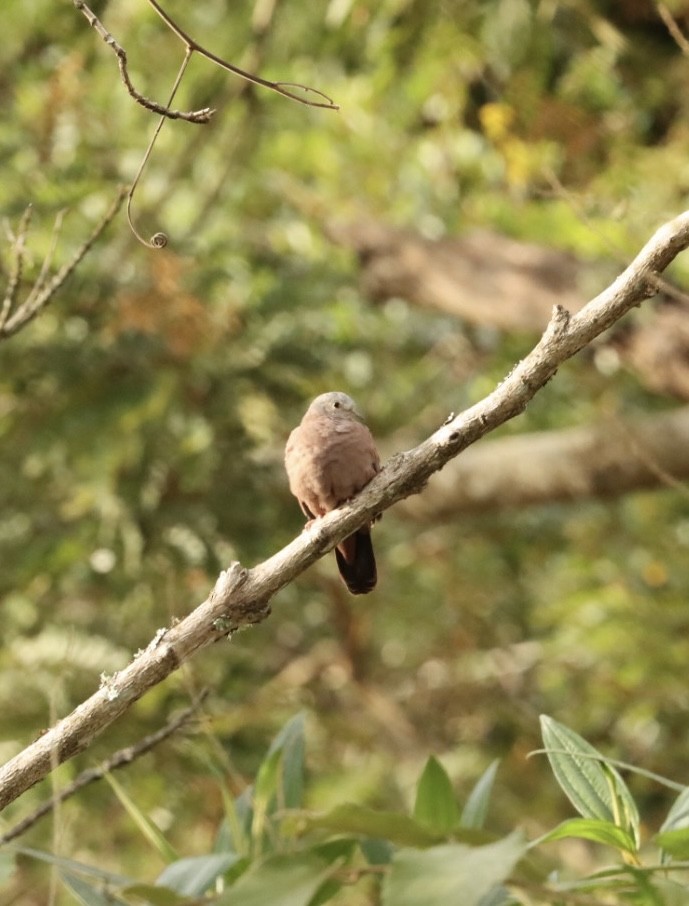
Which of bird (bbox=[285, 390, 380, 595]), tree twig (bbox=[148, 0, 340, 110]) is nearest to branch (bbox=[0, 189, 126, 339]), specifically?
tree twig (bbox=[148, 0, 340, 110])

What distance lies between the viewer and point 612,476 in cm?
584

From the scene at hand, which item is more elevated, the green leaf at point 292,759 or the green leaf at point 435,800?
the green leaf at point 292,759

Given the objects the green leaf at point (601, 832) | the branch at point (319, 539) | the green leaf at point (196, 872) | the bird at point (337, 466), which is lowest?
the green leaf at point (601, 832)

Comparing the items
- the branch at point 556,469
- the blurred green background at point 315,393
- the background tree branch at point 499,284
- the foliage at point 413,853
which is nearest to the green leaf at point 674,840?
the foliage at point 413,853

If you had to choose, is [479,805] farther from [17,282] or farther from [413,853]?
[17,282]

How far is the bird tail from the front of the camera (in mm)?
2943

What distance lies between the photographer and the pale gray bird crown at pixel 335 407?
2.95 m

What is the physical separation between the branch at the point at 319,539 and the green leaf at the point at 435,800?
432 millimetres

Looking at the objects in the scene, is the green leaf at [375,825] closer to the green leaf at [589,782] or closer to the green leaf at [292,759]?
the green leaf at [589,782]

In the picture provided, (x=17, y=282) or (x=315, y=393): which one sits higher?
(x=315, y=393)

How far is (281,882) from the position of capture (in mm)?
1396

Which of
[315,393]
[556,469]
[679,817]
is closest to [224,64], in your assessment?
[679,817]

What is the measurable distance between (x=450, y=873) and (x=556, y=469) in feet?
15.6

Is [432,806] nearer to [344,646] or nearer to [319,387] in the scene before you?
[319,387]
